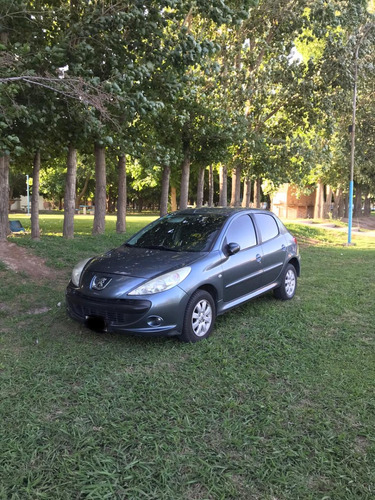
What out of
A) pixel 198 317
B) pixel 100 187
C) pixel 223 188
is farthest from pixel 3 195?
pixel 223 188

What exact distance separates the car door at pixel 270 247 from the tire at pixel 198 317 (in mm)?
1400

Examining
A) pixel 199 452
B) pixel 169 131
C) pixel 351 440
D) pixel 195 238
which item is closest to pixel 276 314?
pixel 195 238

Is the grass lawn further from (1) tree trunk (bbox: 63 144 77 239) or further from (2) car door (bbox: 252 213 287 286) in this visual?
(1) tree trunk (bbox: 63 144 77 239)

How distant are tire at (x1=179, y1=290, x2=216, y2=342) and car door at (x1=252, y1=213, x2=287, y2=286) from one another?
1400 millimetres

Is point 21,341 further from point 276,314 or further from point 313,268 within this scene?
point 313,268

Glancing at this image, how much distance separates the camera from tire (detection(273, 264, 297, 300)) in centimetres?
674

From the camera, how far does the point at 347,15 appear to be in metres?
13.9

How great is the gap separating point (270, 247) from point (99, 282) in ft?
9.30

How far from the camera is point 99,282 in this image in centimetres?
476

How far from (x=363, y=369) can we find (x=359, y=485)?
1.83 metres

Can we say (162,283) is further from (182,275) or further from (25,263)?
(25,263)

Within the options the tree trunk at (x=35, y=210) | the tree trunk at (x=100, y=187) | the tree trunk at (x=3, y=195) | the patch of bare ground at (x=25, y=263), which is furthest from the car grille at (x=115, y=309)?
the tree trunk at (x=100, y=187)

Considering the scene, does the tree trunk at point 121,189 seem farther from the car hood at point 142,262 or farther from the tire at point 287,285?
the car hood at point 142,262

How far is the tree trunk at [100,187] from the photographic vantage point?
40.2 feet
